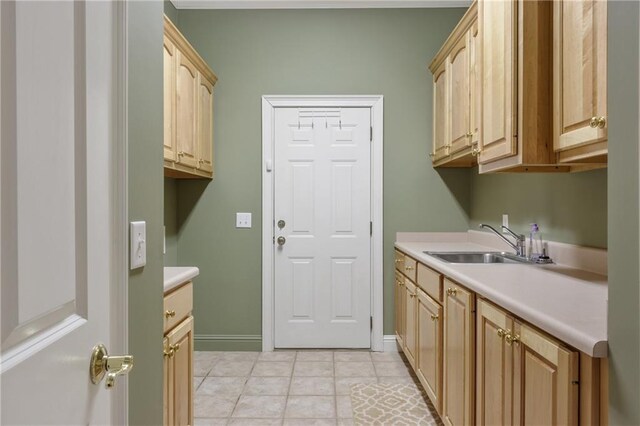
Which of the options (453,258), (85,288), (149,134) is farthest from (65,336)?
(453,258)

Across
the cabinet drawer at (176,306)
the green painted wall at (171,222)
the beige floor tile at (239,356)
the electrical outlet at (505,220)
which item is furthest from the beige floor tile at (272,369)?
the electrical outlet at (505,220)

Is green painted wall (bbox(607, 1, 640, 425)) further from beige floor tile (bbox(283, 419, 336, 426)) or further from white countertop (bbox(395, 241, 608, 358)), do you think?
beige floor tile (bbox(283, 419, 336, 426))

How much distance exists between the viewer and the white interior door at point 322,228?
3.41 metres

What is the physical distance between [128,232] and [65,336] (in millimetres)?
300

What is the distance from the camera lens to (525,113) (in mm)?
1660

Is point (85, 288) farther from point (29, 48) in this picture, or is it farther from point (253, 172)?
point (253, 172)

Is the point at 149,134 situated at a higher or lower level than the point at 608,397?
higher

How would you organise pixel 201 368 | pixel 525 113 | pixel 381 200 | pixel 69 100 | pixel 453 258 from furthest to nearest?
pixel 381 200 → pixel 201 368 → pixel 453 258 → pixel 525 113 → pixel 69 100

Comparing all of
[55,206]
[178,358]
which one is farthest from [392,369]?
[55,206]

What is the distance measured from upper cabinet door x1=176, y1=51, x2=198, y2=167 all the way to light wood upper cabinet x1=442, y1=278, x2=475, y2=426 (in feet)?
5.94

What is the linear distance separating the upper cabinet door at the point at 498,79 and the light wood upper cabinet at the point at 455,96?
35 centimetres

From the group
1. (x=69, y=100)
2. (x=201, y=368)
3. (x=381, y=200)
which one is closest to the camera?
(x=69, y=100)

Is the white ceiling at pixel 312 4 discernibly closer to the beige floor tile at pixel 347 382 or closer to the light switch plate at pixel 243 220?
the light switch plate at pixel 243 220

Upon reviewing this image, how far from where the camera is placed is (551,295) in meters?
1.31
